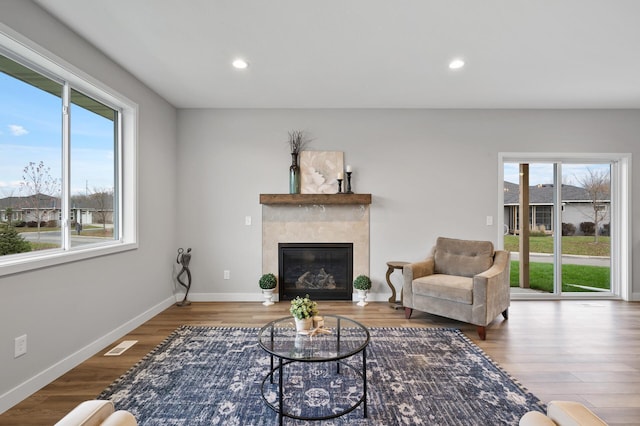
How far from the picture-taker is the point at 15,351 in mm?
1887

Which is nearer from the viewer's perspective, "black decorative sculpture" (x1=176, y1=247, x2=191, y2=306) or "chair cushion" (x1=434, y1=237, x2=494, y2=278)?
"chair cushion" (x1=434, y1=237, x2=494, y2=278)

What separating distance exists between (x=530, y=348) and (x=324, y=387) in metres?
1.88

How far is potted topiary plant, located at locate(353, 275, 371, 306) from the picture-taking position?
12.5 ft

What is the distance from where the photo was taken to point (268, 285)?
150 inches

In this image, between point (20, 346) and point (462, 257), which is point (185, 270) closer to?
point (20, 346)

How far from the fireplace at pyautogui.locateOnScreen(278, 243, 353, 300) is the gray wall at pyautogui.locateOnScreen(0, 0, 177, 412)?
4.71 feet

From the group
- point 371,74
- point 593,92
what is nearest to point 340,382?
point 371,74

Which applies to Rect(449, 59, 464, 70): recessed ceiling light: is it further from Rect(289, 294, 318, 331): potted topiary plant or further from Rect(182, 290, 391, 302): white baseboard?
Rect(182, 290, 391, 302): white baseboard

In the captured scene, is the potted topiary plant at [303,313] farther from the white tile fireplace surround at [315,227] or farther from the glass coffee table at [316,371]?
the white tile fireplace surround at [315,227]

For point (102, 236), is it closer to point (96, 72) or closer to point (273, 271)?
point (96, 72)

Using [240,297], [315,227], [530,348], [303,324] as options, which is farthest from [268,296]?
[530,348]

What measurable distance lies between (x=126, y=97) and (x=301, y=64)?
1.73 metres

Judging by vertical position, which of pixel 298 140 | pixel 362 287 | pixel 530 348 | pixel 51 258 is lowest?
pixel 530 348

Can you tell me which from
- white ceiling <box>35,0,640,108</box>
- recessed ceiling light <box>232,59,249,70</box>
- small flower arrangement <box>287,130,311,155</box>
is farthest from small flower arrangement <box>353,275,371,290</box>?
recessed ceiling light <box>232,59,249,70</box>
